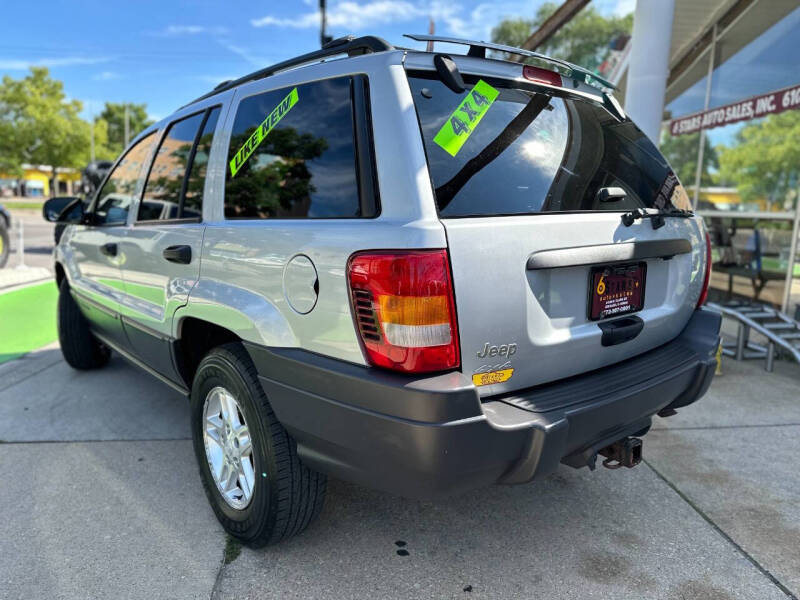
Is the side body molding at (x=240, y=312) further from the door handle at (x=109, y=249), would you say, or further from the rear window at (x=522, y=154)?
the door handle at (x=109, y=249)

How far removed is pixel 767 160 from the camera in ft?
22.0

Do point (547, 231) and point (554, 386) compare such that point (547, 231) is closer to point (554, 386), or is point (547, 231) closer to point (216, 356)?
point (554, 386)

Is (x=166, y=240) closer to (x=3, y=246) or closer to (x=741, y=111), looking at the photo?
(x=741, y=111)

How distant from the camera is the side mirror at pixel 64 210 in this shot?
429cm

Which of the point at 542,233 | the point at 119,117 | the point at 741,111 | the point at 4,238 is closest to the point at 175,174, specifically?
the point at 542,233

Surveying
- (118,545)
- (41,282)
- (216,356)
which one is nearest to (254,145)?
(216,356)

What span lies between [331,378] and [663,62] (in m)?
5.28

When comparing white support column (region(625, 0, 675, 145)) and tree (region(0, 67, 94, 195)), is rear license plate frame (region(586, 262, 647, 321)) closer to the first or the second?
white support column (region(625, 0, 675, 145))

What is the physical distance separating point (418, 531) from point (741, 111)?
694 cm

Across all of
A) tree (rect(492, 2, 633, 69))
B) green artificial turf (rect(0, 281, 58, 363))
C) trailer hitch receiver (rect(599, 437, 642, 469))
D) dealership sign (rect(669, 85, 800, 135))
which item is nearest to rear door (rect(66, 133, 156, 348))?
green artificial turf (rect(0, 281, 58, 363))

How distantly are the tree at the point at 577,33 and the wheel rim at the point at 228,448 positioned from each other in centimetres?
3581

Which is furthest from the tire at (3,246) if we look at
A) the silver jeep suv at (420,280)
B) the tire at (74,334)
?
the silver jeep suv at (420,280)

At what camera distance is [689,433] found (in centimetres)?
369

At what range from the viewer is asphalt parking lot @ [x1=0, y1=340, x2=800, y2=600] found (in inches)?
86.5
